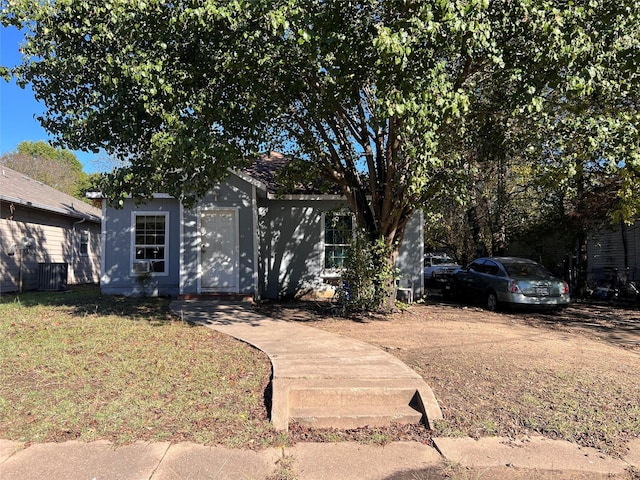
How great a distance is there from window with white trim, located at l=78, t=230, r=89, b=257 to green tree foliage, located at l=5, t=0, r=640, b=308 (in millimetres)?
11522

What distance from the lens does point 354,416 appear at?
4480 mm

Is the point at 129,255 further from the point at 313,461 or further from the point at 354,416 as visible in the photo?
the point at 313,461

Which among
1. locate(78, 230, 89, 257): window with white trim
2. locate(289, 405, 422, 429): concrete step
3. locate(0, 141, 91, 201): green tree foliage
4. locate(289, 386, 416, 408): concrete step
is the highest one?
locate(0, 141, 91, 201): green tree foliage

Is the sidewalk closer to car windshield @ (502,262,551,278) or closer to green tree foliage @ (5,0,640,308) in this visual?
green tree foliage @ (5,0,640,308)

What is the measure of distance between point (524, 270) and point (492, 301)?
1101 mm

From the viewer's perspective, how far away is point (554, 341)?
782 cm

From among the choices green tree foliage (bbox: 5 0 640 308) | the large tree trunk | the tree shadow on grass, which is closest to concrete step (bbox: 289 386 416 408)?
green tree foliage (bbox: 5 0 640 308)

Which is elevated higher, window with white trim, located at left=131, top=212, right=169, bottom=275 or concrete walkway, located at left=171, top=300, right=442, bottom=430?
window with white trim, located at left=131, top=212, right=169, bottom=275

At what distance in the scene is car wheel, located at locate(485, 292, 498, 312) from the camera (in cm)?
1167

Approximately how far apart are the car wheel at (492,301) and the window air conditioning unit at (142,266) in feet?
30.1

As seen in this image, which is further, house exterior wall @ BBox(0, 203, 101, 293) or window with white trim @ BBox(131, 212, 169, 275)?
house exterior wall @ BBox(0, 203, 101, 293)

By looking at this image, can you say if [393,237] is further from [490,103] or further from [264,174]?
[264,174]

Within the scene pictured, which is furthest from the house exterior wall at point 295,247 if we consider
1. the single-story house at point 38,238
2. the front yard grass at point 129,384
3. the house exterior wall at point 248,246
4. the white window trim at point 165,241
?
the single-story house at point 38,238

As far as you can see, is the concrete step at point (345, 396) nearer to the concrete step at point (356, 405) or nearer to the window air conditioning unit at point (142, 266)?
the concrete step at point (356, 405)
